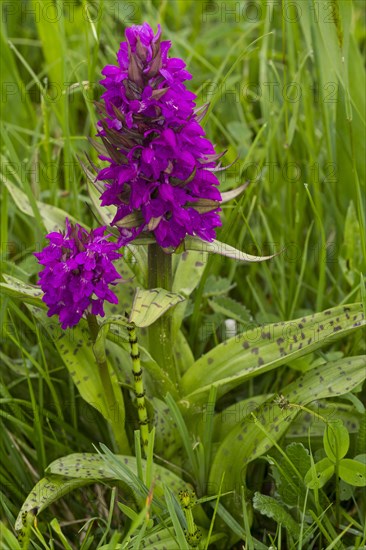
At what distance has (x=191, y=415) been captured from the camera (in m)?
2.01

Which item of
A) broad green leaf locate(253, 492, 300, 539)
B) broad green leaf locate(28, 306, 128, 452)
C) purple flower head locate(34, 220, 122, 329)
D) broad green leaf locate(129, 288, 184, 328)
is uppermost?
purple flower head locate(34, 220, 122, 329)

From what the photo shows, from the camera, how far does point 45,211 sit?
7.25ft

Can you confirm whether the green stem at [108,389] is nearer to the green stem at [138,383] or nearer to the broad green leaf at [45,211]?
the green stem at [138,383]

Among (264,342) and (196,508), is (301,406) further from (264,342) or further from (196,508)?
(196,508)

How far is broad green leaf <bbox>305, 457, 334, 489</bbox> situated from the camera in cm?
167

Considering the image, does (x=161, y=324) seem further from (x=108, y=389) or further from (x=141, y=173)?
(x=141, y=173)

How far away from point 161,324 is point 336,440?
1.73ft

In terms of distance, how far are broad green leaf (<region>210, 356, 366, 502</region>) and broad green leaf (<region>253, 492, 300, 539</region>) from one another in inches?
4.8

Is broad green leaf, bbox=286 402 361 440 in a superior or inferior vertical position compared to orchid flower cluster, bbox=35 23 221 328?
inferior

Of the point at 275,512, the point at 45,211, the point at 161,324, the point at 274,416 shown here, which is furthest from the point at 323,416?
the point at 45,211

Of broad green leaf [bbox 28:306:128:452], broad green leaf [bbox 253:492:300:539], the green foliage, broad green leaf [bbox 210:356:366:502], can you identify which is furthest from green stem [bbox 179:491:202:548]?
broad green leaf [bbox 28:306:128:452]

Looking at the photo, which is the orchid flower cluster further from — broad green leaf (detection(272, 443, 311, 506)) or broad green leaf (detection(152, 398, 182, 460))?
broad green leaf (detection(272, 443, 311, 506))

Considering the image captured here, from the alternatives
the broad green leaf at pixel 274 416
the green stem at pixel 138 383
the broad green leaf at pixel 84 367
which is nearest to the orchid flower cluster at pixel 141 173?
the green stem at pixel 138 383

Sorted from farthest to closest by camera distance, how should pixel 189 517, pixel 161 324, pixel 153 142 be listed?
1. pixel 161 324
2. pixel 153 142
3. pixel 189 517
